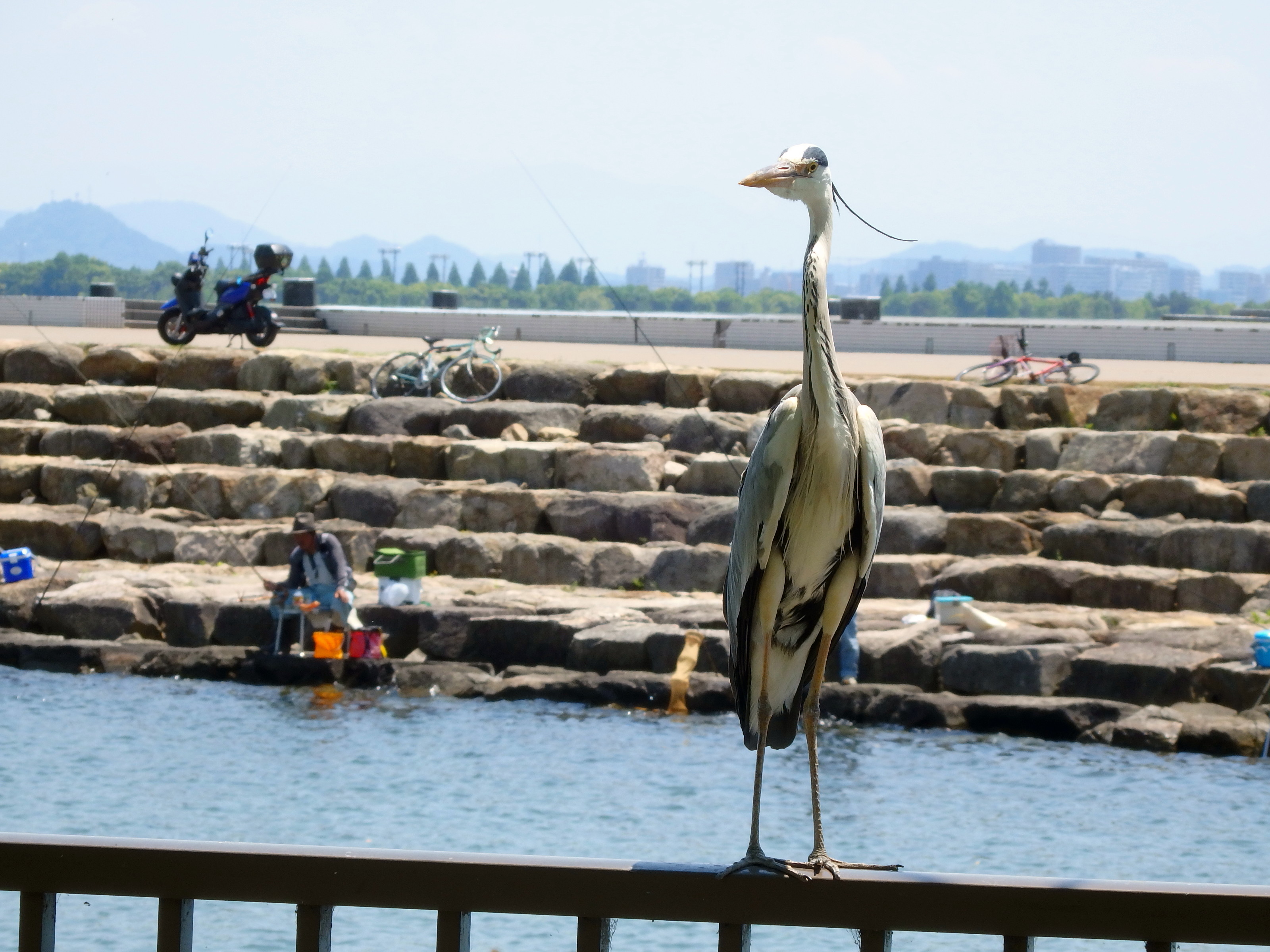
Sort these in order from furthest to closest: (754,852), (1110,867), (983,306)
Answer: (983,306) < (1110,867) < (754,852)

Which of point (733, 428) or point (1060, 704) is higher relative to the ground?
point (733, 428)

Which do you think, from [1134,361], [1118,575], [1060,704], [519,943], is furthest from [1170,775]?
[1134,361]

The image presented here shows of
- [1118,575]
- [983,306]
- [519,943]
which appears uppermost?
[983,306]

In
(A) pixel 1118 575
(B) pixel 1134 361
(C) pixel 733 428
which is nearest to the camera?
(A) pixel 1118 575

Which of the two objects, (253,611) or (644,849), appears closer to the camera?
(644,849)

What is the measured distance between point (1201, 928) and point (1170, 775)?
834cm

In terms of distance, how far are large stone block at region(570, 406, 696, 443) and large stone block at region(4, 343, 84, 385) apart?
743 cm

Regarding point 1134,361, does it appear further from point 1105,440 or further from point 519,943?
point 519,943

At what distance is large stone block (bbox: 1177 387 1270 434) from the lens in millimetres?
15852

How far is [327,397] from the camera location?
61.4 ft

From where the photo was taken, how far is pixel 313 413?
18.4m

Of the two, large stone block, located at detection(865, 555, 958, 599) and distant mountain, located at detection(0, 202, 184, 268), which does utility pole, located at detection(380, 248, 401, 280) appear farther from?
large stone block, located at detection(865, 555, 958, 599)

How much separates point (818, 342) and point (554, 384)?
15917 mm

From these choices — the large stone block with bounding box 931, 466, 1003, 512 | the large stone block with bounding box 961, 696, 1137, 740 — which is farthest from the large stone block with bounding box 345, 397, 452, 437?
the large stone block with bounding box 961, 696, 1137, 740
